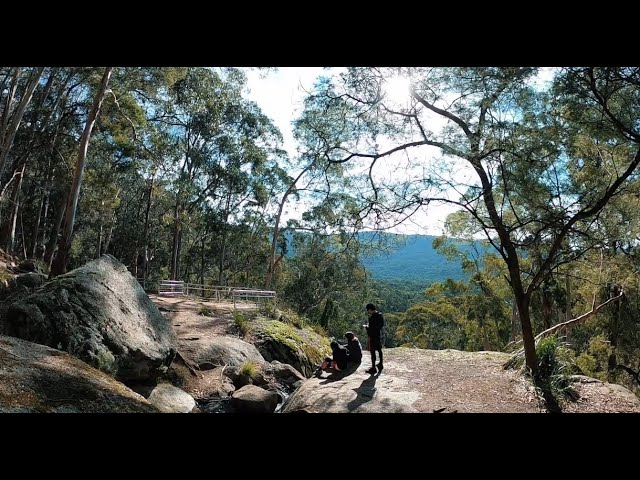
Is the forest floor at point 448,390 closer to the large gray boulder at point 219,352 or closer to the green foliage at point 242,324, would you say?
the large gray boulder at point 219,352

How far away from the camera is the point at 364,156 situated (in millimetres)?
7969

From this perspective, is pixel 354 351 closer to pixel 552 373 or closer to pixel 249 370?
pixel 249 370

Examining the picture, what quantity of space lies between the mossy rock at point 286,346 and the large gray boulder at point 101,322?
4.10 m

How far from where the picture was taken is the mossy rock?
1048 centimetres

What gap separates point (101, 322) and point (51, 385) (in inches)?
89.7

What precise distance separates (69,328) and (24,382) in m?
2.04

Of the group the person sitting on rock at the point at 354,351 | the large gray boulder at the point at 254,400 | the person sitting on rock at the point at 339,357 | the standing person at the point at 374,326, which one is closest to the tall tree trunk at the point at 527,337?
the standing person at the point at 374,326

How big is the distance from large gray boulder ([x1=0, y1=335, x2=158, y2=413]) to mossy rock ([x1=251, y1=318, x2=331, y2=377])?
640 centimetres

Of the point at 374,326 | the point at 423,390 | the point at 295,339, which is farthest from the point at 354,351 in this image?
the point at 295,339

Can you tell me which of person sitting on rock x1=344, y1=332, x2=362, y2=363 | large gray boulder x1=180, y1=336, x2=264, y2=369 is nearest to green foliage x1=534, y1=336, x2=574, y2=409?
person sitting on rock x1=344, y1=332, x2=362, y2=363

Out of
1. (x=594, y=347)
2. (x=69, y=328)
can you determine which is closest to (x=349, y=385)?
(x=69, y=328)
